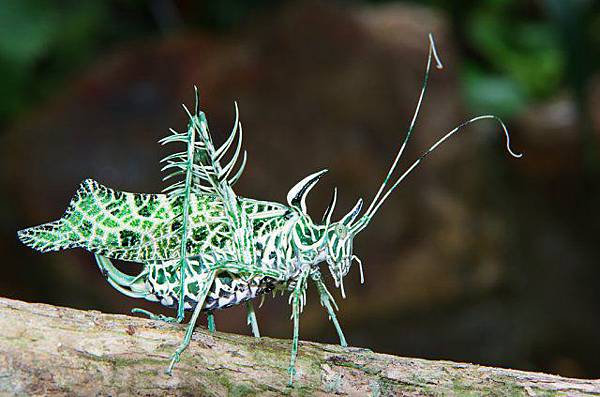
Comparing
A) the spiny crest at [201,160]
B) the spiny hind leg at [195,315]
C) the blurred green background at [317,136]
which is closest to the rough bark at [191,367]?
the spiny hind leg at [195,315]

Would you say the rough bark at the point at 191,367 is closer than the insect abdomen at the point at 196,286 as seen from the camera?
Yes

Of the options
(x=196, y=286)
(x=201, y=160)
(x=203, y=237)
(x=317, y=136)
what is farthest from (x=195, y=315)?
(x=317, y=136)

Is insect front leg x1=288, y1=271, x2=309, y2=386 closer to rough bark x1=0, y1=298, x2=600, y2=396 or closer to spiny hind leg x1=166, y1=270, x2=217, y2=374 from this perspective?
rough bark x1=0, y1=298, x2=600, y2=396

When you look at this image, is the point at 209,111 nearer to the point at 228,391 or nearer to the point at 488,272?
the point at 488,272

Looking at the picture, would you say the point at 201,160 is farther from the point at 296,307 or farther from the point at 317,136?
the point at 317,136

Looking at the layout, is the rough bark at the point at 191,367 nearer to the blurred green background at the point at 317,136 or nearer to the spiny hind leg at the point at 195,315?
the spiny hind leg at the point at 195,315
